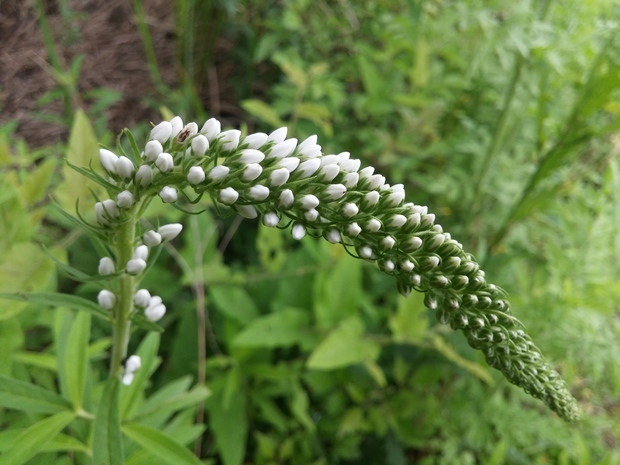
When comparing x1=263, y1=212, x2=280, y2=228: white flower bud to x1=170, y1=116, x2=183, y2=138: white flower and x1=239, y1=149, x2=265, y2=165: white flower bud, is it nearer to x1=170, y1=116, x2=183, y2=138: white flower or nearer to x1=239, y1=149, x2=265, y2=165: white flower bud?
x1=239, y1=149, x2=265, y2=165: white flower bud

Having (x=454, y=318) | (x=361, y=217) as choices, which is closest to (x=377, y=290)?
(x=454, y=318)

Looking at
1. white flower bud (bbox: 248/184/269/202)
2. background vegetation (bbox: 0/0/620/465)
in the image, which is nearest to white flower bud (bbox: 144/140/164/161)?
white flower bud (bbox: 248/184/269/202)

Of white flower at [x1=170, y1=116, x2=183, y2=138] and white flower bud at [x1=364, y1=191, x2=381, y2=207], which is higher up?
white flower bud at [x1=364, y1=191, x2=381, y2=207]

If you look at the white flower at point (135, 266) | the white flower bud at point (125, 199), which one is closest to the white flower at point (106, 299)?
the white flower at point (135, 266)

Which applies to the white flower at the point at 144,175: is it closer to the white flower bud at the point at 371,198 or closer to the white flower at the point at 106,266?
the white flower at the point at 106,266

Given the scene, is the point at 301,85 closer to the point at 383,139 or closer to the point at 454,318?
the point at 383,139

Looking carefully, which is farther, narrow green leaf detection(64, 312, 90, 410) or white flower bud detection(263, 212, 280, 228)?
narrow green leaf detection(64, 312, 90, 410)

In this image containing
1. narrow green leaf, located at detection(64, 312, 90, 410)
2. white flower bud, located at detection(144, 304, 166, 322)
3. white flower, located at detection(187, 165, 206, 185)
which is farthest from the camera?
narrow green leaf, located at detection(64, 312, 90, 410)
